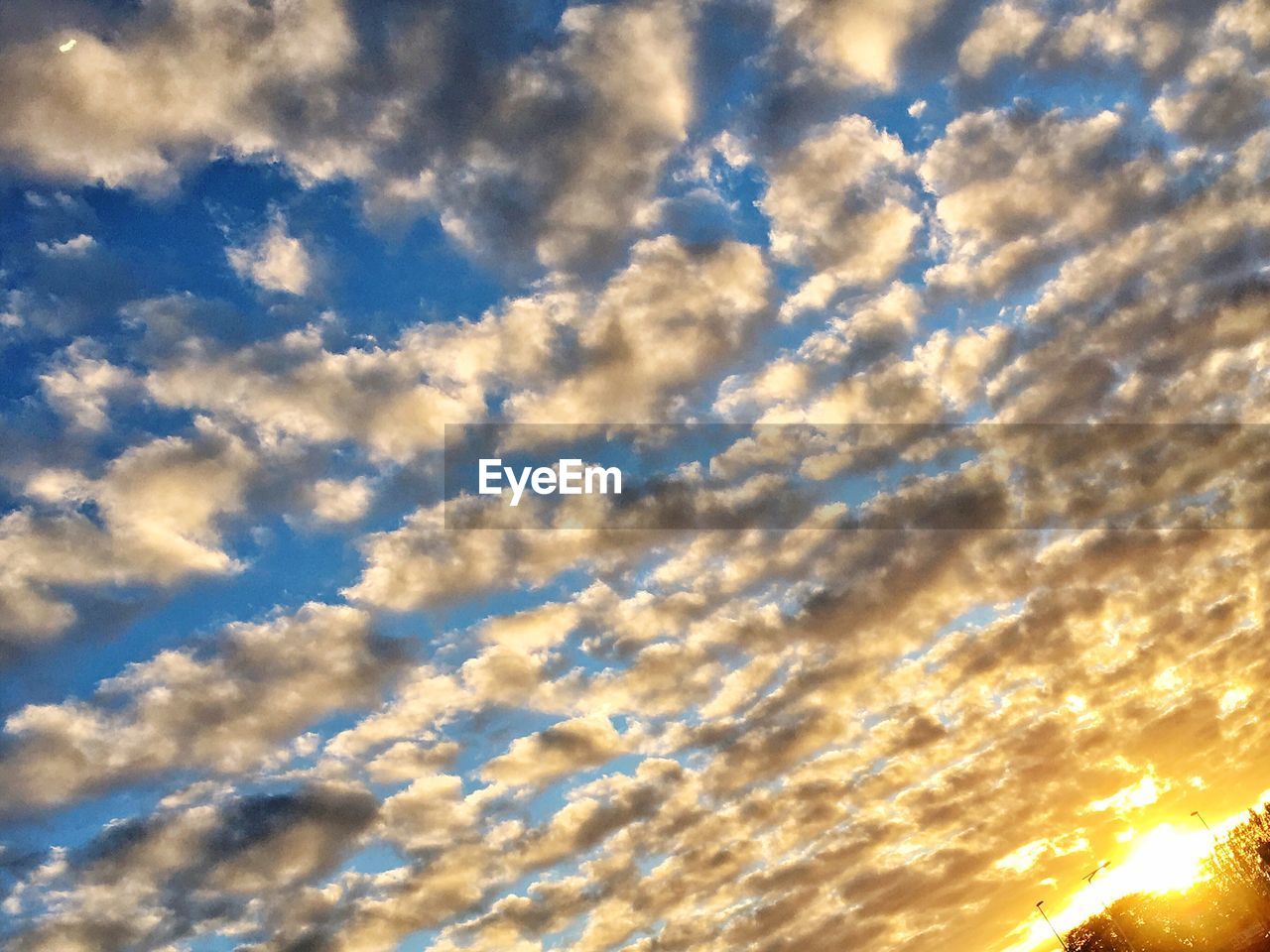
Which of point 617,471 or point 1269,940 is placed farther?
point 1269,940

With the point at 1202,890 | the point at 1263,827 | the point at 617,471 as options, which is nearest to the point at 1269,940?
the point at 1263,827

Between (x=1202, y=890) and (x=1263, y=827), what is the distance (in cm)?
2176

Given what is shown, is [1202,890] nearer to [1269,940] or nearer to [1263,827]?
[1263,827]

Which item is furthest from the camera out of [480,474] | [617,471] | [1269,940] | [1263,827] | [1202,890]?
[1202,890]

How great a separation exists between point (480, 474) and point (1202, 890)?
199 meters

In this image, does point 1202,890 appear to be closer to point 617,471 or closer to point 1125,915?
point 1125,915

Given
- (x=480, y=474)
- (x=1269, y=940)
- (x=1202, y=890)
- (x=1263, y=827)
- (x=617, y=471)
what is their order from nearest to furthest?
(x=480, y=474) < (x=617, y=471) < (x=1269, y=940) < (x=1263, y=827) < (x=1202, y=890)

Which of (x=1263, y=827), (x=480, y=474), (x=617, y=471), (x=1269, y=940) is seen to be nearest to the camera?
(x=480, y=474)

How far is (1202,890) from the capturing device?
17688 cm

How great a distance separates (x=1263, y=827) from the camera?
164250mm

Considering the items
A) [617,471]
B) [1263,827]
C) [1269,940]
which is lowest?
[1269,940]

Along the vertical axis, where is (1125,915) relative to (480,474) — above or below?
below

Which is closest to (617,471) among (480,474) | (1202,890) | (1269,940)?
(480,474)

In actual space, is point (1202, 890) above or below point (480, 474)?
below
